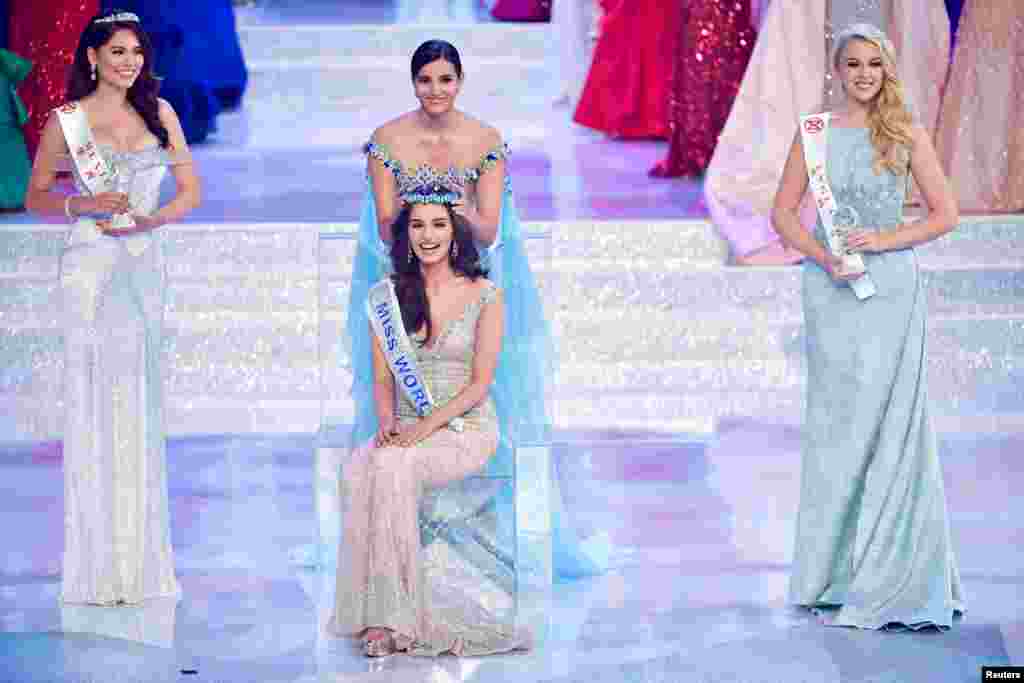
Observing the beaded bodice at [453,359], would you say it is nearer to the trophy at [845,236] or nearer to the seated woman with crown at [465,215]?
the seated woman with crown at [465,215]

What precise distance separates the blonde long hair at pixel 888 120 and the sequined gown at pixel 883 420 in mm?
31

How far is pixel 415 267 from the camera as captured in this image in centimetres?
518

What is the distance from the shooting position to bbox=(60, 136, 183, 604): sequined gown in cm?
547

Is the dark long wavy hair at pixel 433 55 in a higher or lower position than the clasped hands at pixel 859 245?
higher

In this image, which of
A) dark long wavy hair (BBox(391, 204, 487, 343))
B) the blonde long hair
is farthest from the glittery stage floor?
the blonde long hair

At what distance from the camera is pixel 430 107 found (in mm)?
5477

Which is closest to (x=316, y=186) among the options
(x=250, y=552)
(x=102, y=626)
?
(x=250, y=552)

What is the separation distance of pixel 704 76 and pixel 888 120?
408 centimetres

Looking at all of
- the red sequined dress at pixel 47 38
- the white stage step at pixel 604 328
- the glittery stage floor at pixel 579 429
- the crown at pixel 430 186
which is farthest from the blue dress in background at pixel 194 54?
the crown at pixel 430 186

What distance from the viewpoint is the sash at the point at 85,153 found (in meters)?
5.34

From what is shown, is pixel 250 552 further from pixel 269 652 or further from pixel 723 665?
pixel 723 665

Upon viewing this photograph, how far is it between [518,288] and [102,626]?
4.49 feet

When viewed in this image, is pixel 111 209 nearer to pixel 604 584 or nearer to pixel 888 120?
pixel 604 584

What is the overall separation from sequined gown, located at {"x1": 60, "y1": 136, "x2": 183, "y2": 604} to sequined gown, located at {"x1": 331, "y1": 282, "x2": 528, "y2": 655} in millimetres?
667
